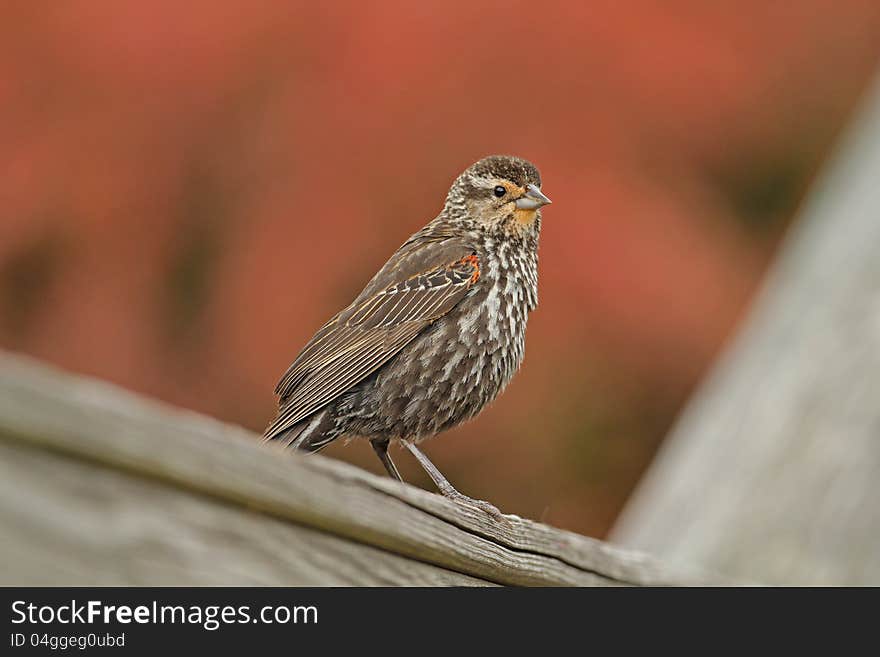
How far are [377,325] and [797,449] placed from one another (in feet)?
4.41

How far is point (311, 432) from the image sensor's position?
3.54 m

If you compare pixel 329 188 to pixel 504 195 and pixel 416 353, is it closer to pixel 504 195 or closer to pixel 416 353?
pixel 504 195

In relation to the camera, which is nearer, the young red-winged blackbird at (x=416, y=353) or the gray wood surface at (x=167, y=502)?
the gray wood surface at (x=167, y=502)

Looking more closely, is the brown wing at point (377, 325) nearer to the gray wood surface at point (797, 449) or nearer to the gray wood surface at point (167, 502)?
the gray wood surface at point (797, 449)

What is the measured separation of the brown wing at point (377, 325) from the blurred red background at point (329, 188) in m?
1.65

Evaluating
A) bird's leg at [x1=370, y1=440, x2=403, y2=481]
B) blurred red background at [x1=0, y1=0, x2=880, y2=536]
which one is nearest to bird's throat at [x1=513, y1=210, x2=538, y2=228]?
bird's leg at [x1=370, y1=440, x2=403, y2=481]

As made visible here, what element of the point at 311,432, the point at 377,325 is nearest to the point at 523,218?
the point at 377,325

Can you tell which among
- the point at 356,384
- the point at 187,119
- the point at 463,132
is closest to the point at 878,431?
the point at 356,384

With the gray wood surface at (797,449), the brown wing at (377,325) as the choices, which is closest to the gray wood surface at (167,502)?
the gray wood surface at (797,449)

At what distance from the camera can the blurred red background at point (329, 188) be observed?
5.46 meters

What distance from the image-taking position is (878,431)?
2604mm

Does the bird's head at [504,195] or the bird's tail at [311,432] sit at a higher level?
the bird's head at [504,195]

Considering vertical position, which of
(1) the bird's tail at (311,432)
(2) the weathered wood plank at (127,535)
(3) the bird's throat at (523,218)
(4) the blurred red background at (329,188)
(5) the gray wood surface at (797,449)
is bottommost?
(2) the weathered wood plank at (127,535)

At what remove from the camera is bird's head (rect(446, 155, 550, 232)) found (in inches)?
154
